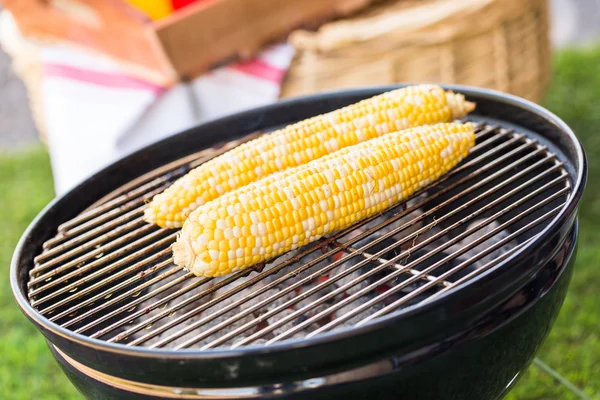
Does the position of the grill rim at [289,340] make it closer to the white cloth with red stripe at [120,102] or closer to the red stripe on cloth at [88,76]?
the white cloth with red stripe at [120,102]

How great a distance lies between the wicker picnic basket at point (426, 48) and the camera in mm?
2533

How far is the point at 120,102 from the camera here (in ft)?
9.20

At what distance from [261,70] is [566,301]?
1577mm

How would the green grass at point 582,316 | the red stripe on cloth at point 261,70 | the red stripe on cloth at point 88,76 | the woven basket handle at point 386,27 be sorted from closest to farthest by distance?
the green grass at point 582,316, the woven basket handle at point 386,27, the red stripe on cloth at point 261,70, the red stripe on cloth at point 88,76

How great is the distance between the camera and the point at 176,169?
6.07 ft

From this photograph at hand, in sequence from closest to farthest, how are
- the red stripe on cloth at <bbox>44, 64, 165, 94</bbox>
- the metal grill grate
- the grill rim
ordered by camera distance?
the grill rim → the metal grill grate → the red stripe on cloth at <bbox>44, 64, 165, 94</bbox>

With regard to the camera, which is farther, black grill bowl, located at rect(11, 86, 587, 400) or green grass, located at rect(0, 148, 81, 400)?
green grass, located at rect(0, 148, 81, 400)

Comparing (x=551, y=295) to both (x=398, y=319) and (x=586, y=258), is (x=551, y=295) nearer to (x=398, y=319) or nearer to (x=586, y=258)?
(x=398, y=319)

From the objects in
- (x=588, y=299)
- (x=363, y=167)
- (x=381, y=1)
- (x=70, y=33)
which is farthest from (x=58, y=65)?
(x=588, y=299)

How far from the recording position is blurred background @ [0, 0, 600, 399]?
2.55 m

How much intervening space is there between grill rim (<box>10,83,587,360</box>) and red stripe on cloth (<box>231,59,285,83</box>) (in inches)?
33.6

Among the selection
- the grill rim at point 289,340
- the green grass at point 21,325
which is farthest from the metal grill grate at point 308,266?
the green grass at point 21,325

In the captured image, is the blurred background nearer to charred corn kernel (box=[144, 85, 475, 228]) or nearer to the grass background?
the grass background

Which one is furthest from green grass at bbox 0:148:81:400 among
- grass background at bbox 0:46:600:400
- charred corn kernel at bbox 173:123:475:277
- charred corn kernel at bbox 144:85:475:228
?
charred corn kernel at bbox 173:123:475:277
